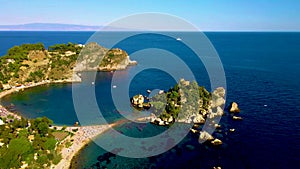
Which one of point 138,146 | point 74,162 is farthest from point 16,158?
point 138,146

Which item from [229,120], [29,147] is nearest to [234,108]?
[229,120]

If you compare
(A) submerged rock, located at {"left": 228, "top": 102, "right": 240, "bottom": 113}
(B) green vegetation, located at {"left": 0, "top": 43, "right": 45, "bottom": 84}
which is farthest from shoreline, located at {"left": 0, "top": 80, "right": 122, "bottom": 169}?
(A) submerged rock, located at {"left": 228, "top": 102, "right": 240, "bottom": 113}

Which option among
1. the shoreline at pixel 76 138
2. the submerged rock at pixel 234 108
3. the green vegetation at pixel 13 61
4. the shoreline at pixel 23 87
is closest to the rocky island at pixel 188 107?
the submerged rock at pixel 234 108

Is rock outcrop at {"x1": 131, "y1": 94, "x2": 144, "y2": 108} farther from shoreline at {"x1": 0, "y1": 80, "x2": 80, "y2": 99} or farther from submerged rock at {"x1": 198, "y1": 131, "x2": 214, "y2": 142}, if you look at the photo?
shoreline at {"x1": 0, "y1": 80, "x2": 80, "y2": 99}

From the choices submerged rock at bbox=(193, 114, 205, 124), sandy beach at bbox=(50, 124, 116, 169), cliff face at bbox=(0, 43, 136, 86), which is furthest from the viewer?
cliff face at bbox=(0, 43, 136, 86)

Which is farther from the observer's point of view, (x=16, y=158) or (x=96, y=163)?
(x=96, y=163)

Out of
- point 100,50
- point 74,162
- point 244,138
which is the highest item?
point 100,50

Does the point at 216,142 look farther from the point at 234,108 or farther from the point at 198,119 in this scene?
the point at 234,108

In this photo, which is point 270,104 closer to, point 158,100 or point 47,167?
point 158,100
